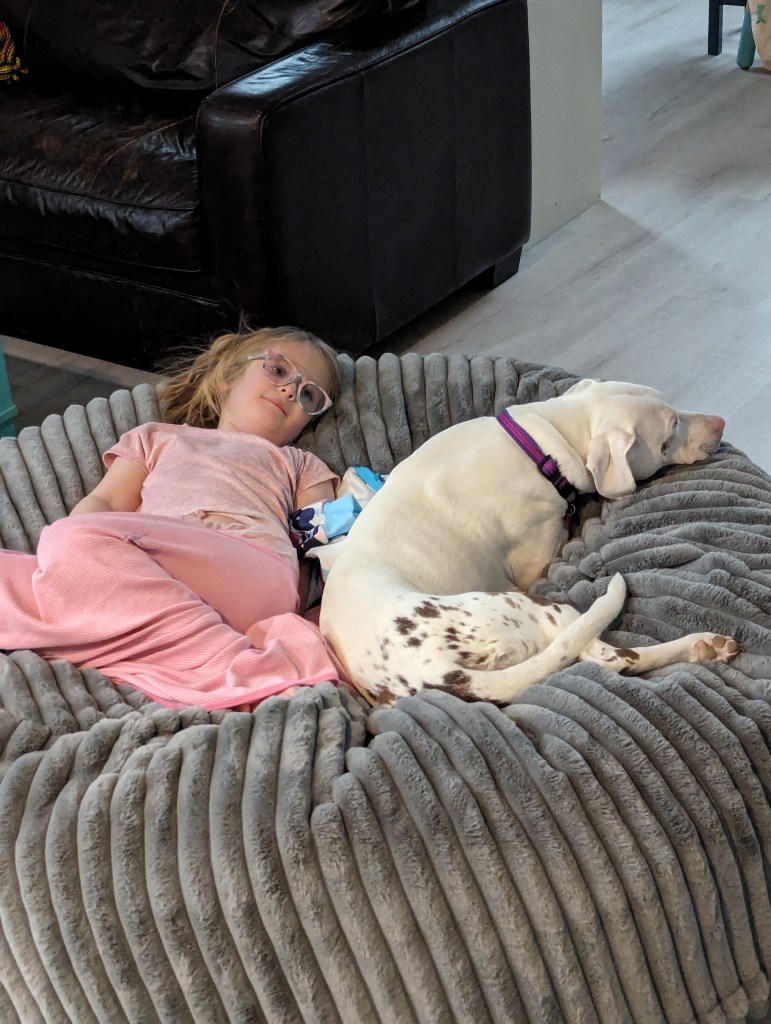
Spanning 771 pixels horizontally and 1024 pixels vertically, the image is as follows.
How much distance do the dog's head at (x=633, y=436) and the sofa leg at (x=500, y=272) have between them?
1490mm

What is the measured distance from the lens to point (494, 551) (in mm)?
1848

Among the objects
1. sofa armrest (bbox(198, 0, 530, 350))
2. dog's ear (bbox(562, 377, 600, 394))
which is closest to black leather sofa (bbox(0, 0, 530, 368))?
sofa armrest (bbox(198, 0, 530, 350))

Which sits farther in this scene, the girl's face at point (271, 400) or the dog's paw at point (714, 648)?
the girl's face at point (271, 400)

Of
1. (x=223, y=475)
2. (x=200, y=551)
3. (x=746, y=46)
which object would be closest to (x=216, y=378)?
(x=223, y=475)

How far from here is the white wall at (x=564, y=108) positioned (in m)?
3.46

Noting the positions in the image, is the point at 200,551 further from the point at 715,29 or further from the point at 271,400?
the point at 715,29

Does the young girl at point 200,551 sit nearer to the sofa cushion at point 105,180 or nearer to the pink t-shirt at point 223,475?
the pink t-shirt at point 223,475

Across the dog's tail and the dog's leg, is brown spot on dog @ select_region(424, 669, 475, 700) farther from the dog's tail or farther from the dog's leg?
the dog's leg

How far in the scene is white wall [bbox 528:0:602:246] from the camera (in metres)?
3.46

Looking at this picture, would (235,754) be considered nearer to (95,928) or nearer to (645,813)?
(95,928)

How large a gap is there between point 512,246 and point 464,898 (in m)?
2.39

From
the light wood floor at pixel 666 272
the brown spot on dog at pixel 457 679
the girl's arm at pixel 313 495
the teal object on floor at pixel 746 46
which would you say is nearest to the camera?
the brown spot on dog at pixel 457 679

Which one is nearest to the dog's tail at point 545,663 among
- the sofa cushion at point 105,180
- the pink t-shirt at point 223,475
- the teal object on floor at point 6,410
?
the pink t-shirt at point 223,475

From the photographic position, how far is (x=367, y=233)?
288 centimetres
